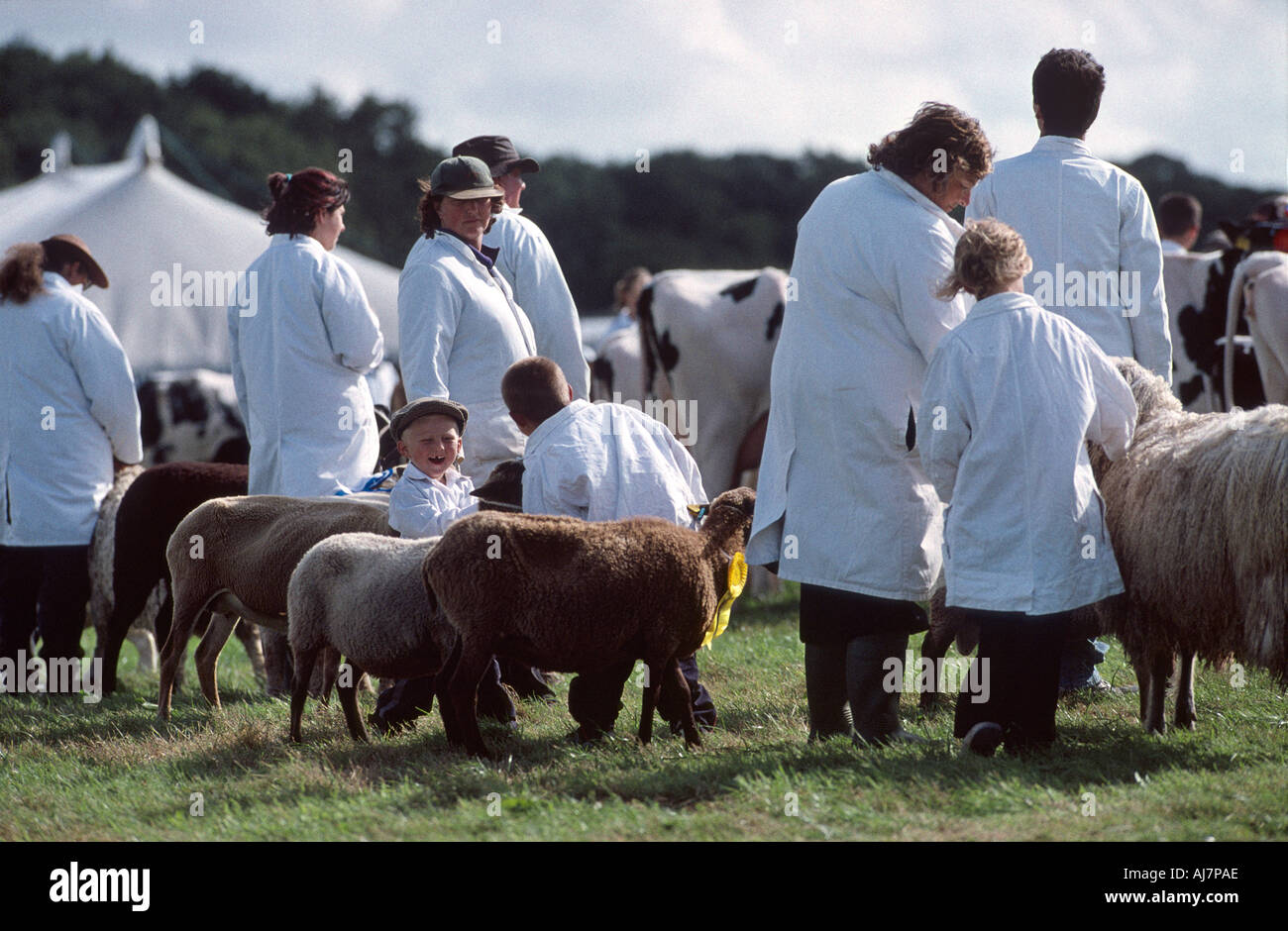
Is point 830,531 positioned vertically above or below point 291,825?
above

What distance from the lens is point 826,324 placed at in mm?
4938

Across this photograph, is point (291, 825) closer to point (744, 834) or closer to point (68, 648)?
point (744, 834)

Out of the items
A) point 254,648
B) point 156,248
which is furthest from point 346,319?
point 156,248

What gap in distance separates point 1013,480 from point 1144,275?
59.2 inches

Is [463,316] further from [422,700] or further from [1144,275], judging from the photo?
[1144,275]

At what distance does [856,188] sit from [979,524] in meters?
1.23

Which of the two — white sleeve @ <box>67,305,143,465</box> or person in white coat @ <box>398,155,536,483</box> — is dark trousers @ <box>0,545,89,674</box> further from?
person in white coat @ <box>398,155,536,483</box>

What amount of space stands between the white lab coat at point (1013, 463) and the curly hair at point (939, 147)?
1.67 ft

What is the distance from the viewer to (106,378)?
25.0 ft

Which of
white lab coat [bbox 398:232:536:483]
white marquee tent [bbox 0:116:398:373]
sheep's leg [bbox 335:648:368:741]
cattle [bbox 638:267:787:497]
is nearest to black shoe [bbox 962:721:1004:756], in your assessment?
sheep's leg [bbox 335:648:368:741]

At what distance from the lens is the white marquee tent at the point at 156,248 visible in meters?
17.2

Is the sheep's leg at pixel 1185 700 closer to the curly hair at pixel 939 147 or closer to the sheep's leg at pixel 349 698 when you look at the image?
the curly hair at pixel 939 147

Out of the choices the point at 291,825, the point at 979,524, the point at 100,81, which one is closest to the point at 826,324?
the point at 979,524

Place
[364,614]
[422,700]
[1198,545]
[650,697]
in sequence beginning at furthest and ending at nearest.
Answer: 1. [422,700]
2. [364,614]
3. [650,697]
4. [1198,545]
